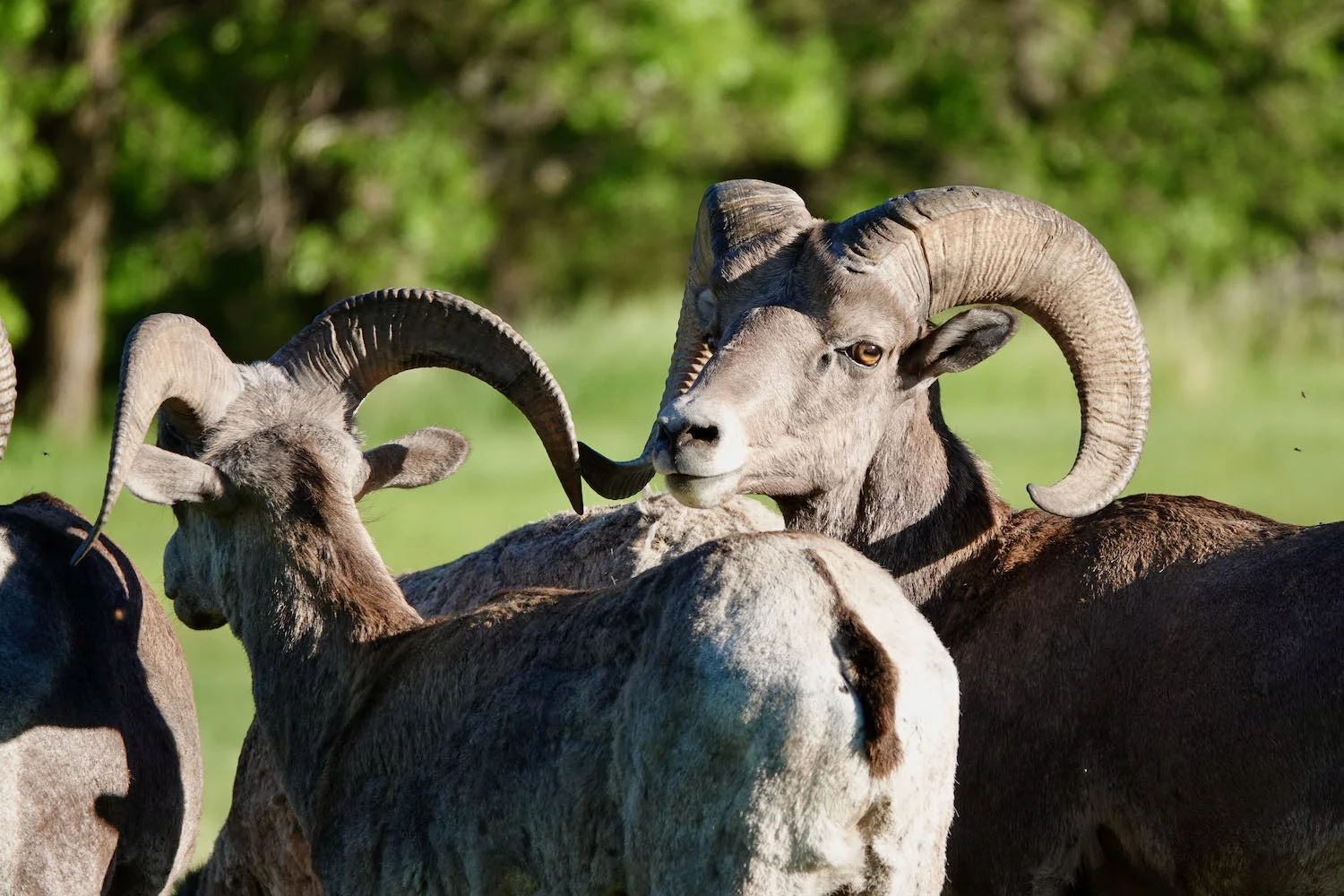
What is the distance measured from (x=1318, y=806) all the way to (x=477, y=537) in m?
15.3

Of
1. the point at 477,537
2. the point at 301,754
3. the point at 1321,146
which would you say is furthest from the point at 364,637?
the point at 1321,146

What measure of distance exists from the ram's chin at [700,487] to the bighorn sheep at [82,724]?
7.12 ft

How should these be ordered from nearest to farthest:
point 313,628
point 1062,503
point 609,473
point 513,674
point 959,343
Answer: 1. point 513,674
2. point 313,628
3. point 1062,503
4. point 959,343
5. point 609,473

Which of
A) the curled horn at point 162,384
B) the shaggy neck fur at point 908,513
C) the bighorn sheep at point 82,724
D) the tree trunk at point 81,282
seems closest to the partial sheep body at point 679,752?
the bighorn sheep at point 82,724

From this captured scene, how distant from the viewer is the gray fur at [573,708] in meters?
4.75

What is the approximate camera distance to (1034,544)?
6941 mm

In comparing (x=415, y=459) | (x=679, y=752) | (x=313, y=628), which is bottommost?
(x=679, y=752)

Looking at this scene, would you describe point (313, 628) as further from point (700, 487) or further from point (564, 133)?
point (564, 133)

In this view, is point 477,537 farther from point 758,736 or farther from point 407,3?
point 758,736

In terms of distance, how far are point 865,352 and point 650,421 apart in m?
20.0

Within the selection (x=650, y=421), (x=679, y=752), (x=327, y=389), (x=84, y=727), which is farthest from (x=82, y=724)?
(x=650, y=421)

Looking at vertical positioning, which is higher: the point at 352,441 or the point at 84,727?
the point at 352,441

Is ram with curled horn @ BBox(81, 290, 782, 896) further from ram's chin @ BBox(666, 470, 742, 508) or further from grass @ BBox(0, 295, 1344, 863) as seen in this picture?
grass @ BBox(0, 295, 1344, 863)

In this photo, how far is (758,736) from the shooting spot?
15.6 feet
